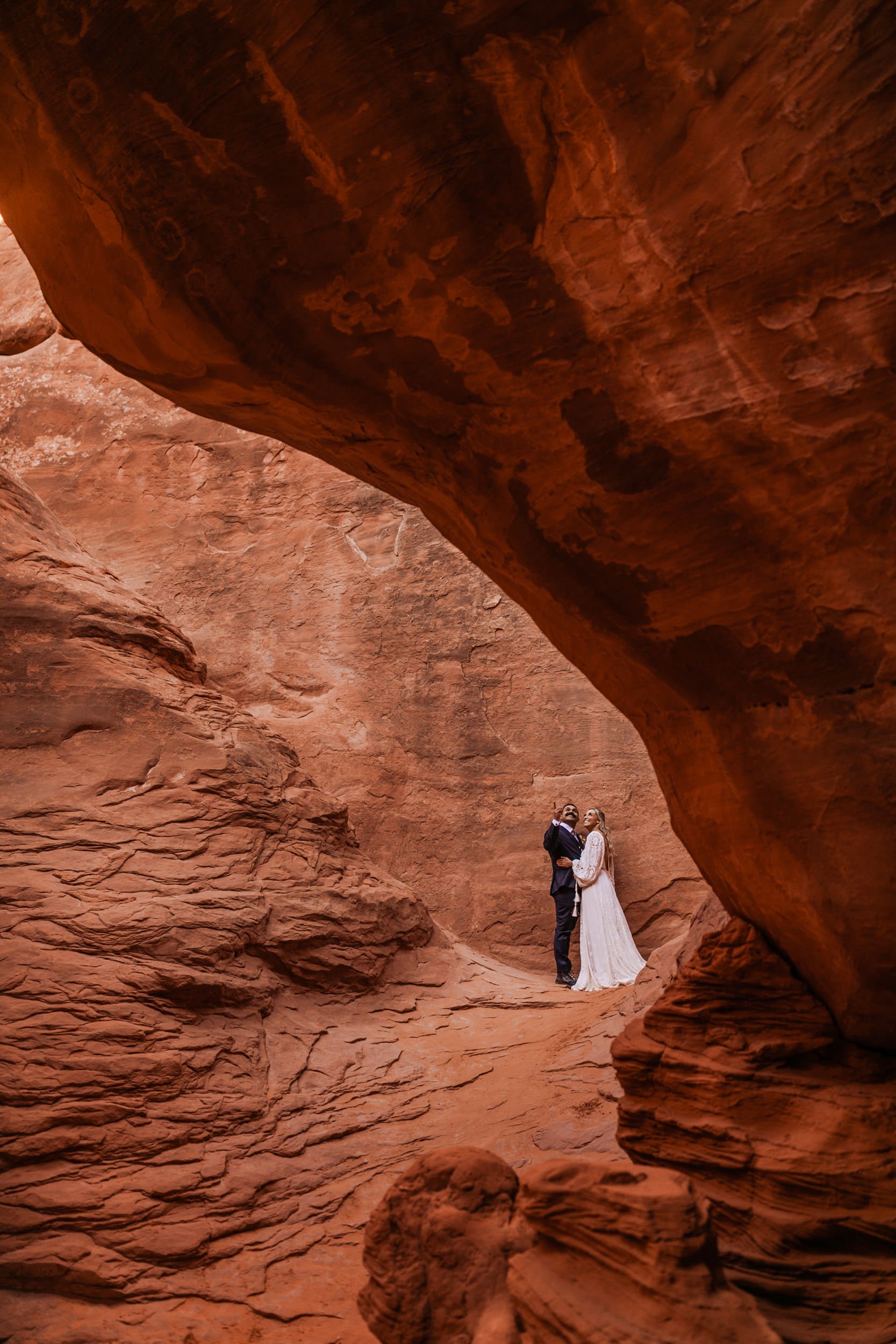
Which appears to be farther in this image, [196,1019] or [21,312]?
[21,312]

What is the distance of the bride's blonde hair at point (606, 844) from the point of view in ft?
31.2

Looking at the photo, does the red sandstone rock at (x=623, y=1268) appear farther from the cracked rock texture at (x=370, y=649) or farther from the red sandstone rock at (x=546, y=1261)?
the cracked rock texture at (x=370, y=649)

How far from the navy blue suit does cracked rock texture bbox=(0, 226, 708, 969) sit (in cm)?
52

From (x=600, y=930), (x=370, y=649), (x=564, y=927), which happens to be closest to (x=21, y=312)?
(x=370, y=649)

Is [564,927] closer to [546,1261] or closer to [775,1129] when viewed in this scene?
[775,1129]

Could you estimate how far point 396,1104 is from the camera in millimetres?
4691

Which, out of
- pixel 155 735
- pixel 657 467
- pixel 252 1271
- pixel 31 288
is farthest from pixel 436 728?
pixel 31 288

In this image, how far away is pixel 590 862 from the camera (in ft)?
30.0

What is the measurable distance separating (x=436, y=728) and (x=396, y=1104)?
239 inches

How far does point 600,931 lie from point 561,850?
88 centimetres

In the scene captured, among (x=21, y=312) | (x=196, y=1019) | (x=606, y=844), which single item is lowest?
(x=196, y=1019)

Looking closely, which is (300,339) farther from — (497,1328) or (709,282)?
(497,1328)

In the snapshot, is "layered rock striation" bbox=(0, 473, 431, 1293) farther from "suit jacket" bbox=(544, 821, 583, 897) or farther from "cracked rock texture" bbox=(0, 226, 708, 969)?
"cracked rock texture" bbox=(0, 226, 708, 969)

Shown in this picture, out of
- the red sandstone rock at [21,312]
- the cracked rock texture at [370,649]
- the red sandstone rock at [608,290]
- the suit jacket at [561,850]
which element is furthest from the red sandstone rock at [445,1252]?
the red sandstone rock at [21,312]
